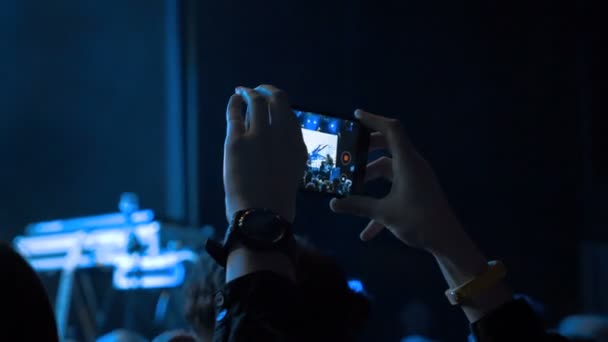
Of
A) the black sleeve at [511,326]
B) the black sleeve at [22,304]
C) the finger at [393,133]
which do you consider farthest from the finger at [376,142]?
the black sleeve at [22,304]

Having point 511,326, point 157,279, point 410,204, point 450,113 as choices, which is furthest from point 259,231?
point 450,113

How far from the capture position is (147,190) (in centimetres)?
550

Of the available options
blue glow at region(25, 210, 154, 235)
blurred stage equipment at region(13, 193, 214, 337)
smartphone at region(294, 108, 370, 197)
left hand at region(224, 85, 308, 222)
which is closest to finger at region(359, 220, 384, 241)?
smartphone at region(294, 108, 370, 197)

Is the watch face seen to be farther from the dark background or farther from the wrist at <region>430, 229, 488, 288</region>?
the dark background

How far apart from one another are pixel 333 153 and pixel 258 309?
0.38m

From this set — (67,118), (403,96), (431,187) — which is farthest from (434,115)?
(431,187)

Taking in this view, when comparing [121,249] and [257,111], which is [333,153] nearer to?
[257,111]

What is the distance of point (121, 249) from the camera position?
15.0 feet

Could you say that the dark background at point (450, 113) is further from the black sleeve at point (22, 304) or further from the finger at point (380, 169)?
the black sleeve at point (22, 304)

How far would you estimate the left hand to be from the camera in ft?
2.29

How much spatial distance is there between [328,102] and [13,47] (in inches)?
84.0

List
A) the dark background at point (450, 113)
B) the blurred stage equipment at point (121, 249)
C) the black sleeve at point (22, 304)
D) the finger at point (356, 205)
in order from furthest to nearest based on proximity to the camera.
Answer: the dark background at point (450, 113), the blurred stage equipment at point (121, 249), the finger at point (356, 205), the black sleeve at point (22, 304)

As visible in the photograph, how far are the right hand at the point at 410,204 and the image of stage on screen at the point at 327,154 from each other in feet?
0.42

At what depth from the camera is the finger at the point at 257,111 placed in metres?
0.72
